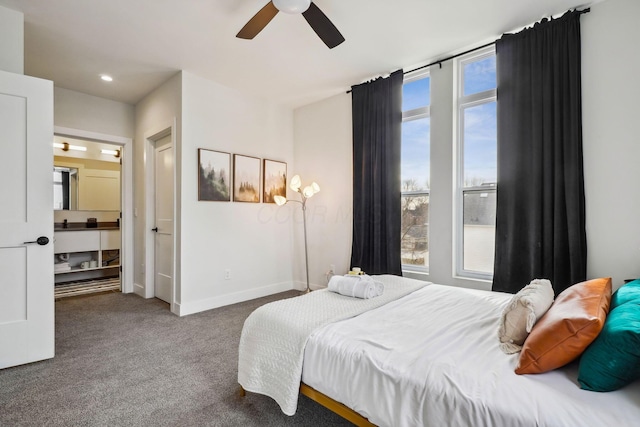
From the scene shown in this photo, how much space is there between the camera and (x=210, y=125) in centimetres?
371

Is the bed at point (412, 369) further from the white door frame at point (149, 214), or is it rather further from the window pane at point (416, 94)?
the white door frame at point (149, 214)

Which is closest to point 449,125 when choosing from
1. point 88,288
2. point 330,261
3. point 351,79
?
point 351,79

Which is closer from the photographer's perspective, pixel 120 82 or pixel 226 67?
pixel 226 67

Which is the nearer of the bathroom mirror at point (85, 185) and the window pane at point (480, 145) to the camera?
the window pane at point (480, 145)

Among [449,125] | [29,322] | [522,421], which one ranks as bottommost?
[29,322]

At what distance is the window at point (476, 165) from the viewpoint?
2957 millimetres

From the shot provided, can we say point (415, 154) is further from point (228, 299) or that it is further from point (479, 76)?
point (228, 299)

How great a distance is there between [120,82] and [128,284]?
2.76 m

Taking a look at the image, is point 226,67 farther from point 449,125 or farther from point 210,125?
point 449,125

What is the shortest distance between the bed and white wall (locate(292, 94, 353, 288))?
6.82 ft

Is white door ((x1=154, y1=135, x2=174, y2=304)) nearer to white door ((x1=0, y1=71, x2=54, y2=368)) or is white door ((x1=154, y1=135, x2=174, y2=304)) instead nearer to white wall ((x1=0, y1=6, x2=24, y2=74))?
white door ((x1=0, y1=71, x2=54, y2=368))

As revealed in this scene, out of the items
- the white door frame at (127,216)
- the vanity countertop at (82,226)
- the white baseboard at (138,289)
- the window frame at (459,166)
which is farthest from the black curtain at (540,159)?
the vanity countertop at (82,226)

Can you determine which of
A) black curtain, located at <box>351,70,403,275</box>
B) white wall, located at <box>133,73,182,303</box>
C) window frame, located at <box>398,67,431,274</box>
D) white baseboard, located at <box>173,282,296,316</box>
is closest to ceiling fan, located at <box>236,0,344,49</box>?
black curtain, located at <box>351,70,403,275</box>

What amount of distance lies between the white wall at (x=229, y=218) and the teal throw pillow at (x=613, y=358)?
346 cm
